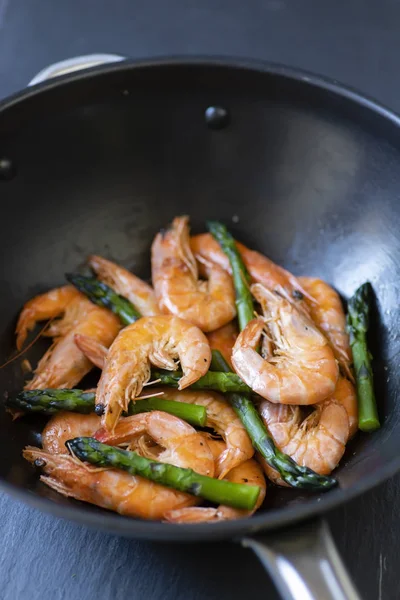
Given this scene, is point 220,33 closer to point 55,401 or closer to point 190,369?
point 190,369

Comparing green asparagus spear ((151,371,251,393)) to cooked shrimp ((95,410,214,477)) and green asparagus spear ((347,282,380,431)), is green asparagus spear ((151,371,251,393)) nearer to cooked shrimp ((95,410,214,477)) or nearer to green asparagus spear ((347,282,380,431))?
cooked shrimp ((95,410,214,477))

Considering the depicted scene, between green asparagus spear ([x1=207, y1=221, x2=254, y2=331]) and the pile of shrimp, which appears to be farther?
green asparagus spear ([x1=207, y1=221, x2=254, y2=331])

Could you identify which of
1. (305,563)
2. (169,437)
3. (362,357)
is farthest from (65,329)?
(305,563)

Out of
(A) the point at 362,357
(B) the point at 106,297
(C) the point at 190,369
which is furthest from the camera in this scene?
(B) the point at 106,297

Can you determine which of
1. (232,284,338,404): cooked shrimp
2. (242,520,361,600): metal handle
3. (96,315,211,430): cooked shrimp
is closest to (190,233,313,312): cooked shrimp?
(232,284,338,404): cooked shrimp

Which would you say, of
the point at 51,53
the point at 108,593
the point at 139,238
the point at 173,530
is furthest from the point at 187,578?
the point at 51,53
